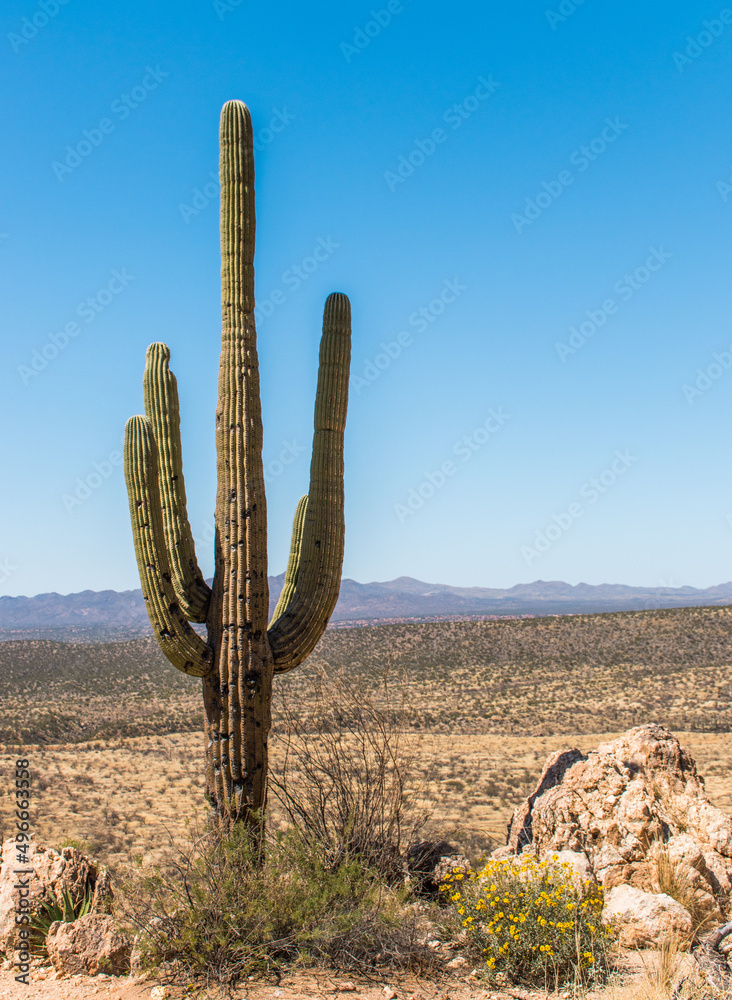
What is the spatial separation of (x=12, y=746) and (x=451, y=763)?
1237 centimetres

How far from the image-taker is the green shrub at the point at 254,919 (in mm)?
5320

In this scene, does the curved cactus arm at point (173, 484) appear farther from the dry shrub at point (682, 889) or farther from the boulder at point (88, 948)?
the dry shrub at point (682, 889)

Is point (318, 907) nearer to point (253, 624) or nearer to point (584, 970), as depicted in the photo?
point (584, 970)

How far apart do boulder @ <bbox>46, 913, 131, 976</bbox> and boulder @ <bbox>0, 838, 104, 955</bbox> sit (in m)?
0.41

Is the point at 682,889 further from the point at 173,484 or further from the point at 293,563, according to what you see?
the point at 173,484

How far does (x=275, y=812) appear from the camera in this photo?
1144 cm

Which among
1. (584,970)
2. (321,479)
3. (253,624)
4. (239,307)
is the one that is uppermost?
(239,307)

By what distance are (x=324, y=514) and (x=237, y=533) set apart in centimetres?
113

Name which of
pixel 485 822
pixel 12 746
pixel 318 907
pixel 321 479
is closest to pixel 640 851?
pixel 318 907

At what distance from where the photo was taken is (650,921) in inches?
227

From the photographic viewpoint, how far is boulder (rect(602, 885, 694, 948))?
5723 millimetres

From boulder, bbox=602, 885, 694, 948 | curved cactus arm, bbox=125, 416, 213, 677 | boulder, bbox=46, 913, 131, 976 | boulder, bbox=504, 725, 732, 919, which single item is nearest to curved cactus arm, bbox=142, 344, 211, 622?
curved cactus arm, bbox=125, 416, 213, 677

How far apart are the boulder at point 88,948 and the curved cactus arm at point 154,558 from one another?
1.94m

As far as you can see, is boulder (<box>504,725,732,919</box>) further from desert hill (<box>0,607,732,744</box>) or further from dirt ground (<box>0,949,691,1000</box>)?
desert hill (<box>0,607,732,744</box>)
